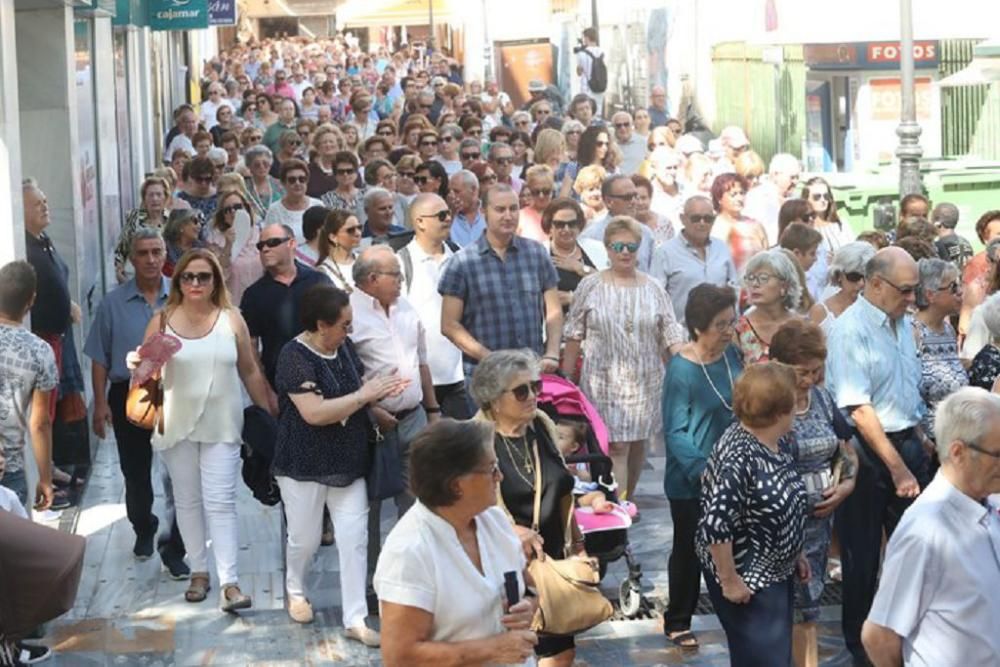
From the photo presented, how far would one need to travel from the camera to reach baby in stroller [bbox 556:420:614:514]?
9.01m

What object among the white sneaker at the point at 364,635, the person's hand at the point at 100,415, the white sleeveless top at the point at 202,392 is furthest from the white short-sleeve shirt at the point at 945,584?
the person's hand at the point at 100,415

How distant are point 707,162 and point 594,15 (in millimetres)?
21283

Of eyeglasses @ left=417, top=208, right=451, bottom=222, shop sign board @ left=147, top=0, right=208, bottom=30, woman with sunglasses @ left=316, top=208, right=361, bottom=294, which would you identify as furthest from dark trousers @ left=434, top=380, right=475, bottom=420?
shop sign board @ left=147, top=0, right=208, bottom=30

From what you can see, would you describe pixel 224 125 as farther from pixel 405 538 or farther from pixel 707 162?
pixel 405 538

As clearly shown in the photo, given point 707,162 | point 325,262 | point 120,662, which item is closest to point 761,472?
point 120,662

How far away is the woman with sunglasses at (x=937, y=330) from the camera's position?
9.79 meters

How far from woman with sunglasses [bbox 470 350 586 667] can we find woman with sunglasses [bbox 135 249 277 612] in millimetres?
2440

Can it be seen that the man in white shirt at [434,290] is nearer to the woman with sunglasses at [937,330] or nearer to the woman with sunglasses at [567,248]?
the woman with sunglasses at [567,248]

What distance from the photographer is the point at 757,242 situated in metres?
14.6

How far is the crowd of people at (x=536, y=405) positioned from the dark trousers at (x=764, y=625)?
1 centimetres

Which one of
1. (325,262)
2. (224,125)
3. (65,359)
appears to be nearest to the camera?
(325,262)

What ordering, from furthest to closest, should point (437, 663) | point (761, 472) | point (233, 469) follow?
1. point (233, 469)
2. point (761, 472)
3. point (437, 663)

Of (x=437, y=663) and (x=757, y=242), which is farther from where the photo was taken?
(x=757, y=242)

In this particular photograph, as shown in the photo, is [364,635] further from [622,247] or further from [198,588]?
[622,247]
